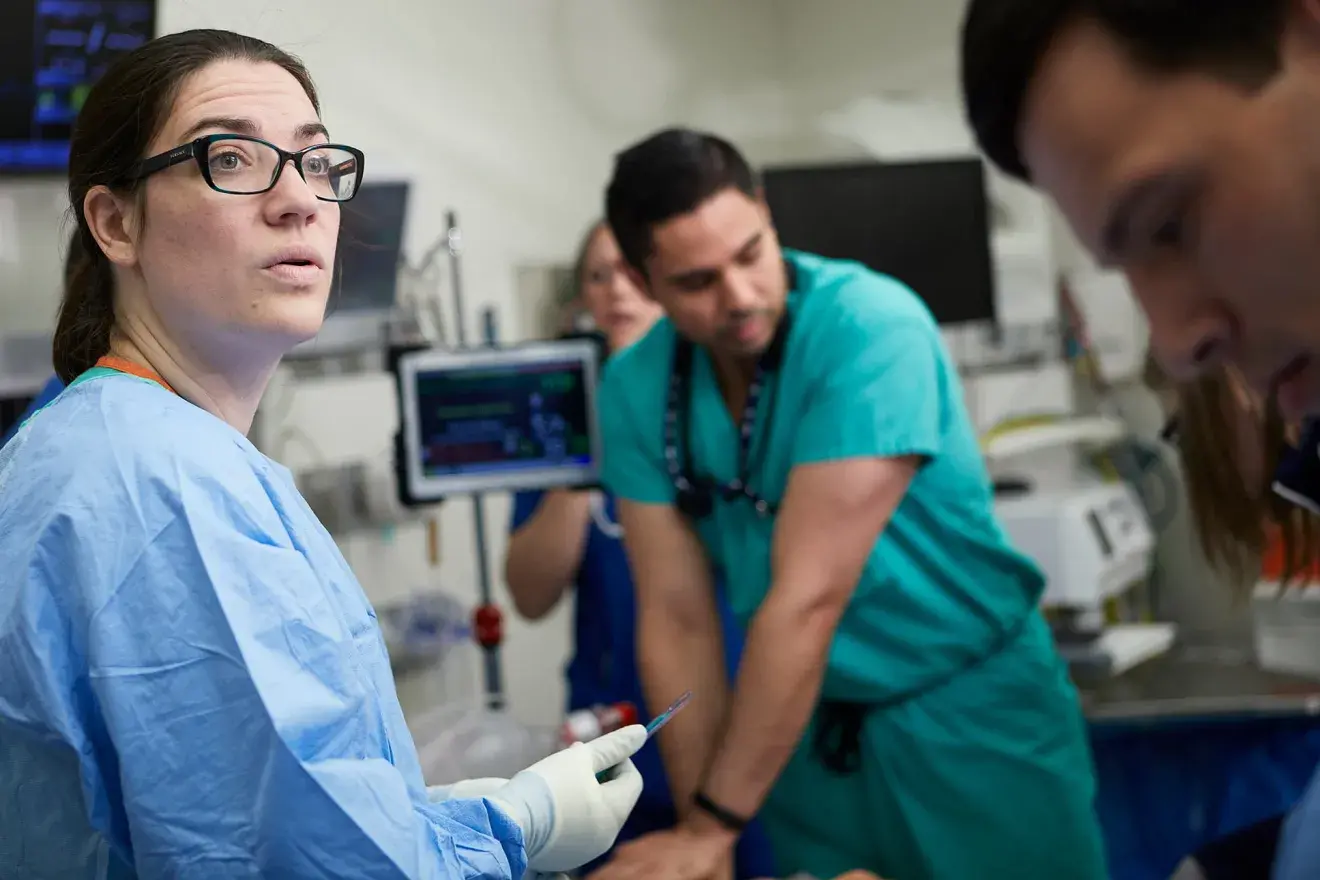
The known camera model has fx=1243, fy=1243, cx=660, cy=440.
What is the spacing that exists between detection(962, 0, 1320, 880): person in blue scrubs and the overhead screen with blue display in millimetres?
1110

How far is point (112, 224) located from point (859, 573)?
3.24 feet

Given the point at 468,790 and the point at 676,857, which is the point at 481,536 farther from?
the point at 468,790

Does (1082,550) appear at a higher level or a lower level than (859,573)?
lower

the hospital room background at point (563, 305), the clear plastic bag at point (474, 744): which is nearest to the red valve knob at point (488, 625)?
the hospital room background at point (563, 305)

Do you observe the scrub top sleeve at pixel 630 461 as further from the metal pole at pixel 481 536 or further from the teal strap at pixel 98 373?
the teal strap at pixel 98 373

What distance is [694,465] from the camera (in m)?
1.78

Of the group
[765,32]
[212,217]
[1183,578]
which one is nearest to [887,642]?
[212,217]

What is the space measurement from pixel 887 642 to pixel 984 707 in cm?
17

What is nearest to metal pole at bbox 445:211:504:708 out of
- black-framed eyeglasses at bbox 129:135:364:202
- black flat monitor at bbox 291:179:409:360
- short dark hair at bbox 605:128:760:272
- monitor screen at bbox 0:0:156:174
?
black flat monitor at bbox 291:179:409:360

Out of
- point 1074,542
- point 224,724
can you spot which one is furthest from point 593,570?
point 224,724

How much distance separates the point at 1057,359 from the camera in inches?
138

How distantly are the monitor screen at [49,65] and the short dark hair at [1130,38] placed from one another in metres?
1.66

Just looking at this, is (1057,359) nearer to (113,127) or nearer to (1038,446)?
(1038,446)

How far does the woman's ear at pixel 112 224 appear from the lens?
94cm
